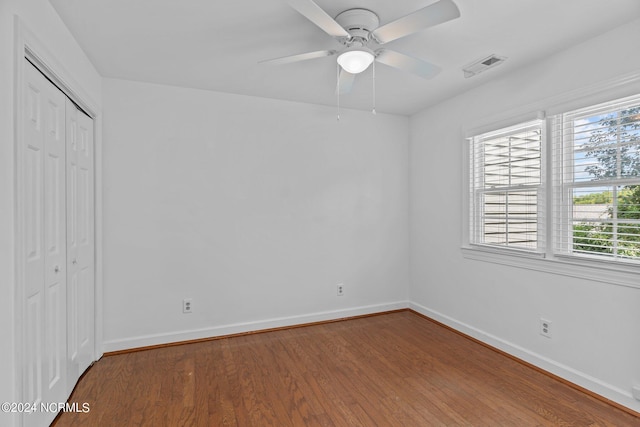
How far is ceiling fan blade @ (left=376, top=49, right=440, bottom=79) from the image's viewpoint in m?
2.14

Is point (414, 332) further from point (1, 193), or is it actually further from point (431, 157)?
point (1, 193)

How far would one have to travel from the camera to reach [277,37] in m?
2.30

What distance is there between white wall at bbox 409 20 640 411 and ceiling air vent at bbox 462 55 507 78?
322 millimetres

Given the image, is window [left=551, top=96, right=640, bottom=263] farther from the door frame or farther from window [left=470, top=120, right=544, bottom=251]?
the door frame

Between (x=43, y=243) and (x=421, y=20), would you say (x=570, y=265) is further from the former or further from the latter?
(x=43, y=243)

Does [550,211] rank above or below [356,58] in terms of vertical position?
below

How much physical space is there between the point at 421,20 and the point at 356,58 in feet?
1.43

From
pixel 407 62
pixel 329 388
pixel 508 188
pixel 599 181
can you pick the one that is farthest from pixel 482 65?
pixel 329 388

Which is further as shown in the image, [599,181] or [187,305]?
[187,305]

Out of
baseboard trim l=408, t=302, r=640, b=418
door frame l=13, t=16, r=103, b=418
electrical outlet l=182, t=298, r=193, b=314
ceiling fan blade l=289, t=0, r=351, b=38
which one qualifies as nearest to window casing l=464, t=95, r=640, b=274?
baseboard trim l=408, t=302, r=640, b=418

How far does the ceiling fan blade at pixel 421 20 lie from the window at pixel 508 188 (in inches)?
63.1

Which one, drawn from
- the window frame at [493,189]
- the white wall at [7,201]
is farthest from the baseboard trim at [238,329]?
the white wall at [7,201]

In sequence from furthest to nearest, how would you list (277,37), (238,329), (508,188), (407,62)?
1. (238,329)
2. (508,188)
3. (277,37)
4. (407,62)

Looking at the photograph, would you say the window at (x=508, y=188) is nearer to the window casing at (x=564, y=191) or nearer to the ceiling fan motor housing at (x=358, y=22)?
the window casing at (x=564, y=191)
